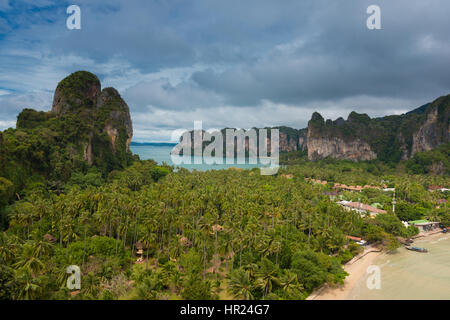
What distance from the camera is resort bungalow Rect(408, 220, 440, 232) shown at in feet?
191

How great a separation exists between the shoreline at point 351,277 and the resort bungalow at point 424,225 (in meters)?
19.6

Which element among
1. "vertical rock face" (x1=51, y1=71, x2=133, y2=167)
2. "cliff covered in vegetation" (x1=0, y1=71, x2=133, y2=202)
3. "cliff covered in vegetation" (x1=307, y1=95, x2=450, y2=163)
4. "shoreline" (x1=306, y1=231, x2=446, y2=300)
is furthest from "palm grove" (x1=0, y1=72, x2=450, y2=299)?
"cliff covered in vegetation" (x1=307, y1=95, x2=450, y2=163)

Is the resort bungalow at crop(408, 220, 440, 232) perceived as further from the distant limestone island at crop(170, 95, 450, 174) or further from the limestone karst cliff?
the limestone karst cliff

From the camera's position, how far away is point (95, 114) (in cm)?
9856

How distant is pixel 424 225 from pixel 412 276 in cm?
2811

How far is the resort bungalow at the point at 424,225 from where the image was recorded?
58.2m

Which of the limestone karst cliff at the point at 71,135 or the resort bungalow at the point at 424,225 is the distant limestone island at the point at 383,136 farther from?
the limestone karst cliff at the point at 71,135

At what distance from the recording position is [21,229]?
38906 mm

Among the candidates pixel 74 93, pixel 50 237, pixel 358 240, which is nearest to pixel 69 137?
pixel 74 93

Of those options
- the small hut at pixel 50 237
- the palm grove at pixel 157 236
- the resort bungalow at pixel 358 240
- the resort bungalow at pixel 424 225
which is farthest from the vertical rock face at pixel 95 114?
the resort bungalow at pixel 424 225

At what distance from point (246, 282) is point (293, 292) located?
5.14m

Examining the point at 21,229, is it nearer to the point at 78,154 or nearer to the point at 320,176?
the point at 78,154

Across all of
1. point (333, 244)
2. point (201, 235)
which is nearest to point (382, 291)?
point (333, 244)

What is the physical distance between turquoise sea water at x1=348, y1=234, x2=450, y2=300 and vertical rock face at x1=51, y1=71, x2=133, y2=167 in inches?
3108
